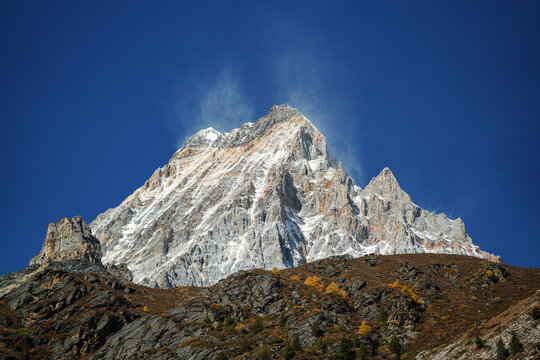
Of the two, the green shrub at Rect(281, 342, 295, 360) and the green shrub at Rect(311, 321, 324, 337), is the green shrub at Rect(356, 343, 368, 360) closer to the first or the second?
the green shrub at Rect(311, 321, 324, 337)

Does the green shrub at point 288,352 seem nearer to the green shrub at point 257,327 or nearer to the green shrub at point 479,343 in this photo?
the green shrub at point 257,327

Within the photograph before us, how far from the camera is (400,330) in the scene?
7931 centimetres

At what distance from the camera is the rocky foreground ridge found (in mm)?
74562

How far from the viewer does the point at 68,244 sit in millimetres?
179625

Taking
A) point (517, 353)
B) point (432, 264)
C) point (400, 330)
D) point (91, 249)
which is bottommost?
point (517, 353)

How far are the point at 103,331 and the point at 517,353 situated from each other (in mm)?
69858

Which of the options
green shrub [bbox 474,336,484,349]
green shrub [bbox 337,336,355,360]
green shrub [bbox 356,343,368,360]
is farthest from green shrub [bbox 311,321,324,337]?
green shrub [bbox 474,336,484,349]

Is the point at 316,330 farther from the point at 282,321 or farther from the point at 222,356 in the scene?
the point at 222,356

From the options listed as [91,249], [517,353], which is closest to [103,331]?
[517,353]

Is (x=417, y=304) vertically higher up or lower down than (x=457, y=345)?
higher up

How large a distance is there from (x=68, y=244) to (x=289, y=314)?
121 meters

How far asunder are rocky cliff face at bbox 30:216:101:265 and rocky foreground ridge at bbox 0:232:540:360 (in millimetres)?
69282

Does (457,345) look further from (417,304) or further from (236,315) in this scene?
Result: (236,315)

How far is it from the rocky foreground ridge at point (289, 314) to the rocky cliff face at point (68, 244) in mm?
69282
